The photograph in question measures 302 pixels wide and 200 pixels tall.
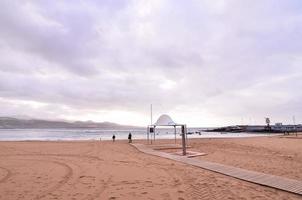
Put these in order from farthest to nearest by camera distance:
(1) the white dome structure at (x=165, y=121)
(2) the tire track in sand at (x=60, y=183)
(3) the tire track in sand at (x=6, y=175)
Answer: (1) the white dome structure at (x=165, y=121), (3) the tire track in sand at (x=6, y=175), (2) the tire track in sand at (x=60, y=183)

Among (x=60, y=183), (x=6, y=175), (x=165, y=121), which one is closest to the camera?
(x=60, y=183)

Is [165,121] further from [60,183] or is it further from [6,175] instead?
[60,183]

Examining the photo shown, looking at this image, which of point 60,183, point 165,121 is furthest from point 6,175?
point 165,121

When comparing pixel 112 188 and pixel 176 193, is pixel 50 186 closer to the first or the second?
pixel 112 188

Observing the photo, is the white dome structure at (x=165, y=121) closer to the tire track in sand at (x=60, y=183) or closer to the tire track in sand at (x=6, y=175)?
the tire track in sand at (x=60, y=183)

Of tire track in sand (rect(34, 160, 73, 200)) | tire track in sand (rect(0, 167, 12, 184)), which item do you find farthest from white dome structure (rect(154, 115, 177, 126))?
tire track in sand (rect(0, 167, 12, 184))

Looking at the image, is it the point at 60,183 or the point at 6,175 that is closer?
the point at 60,183

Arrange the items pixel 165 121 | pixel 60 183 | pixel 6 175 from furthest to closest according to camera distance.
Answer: pixel 165 121 < pixel 6 175 < pixel 60 183

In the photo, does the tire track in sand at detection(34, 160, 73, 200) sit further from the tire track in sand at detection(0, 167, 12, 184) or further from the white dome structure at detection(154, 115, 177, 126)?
the white dome structure at detection(154, 115, 177, 126)

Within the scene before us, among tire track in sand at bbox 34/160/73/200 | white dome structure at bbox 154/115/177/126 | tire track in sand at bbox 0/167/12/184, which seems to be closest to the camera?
tire track in sand at bbox 34/160/73/200

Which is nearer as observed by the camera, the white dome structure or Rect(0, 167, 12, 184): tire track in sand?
Rect(0, 167, 12, 184): tire track in sand

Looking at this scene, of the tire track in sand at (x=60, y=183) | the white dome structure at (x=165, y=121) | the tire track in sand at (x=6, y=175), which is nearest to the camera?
the tire track in sand at (x=60, y=183)

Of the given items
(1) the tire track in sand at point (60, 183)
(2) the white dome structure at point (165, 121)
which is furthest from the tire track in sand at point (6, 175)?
(2) the white dome structure at point (165, 121)

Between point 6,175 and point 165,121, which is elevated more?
point 165,121
